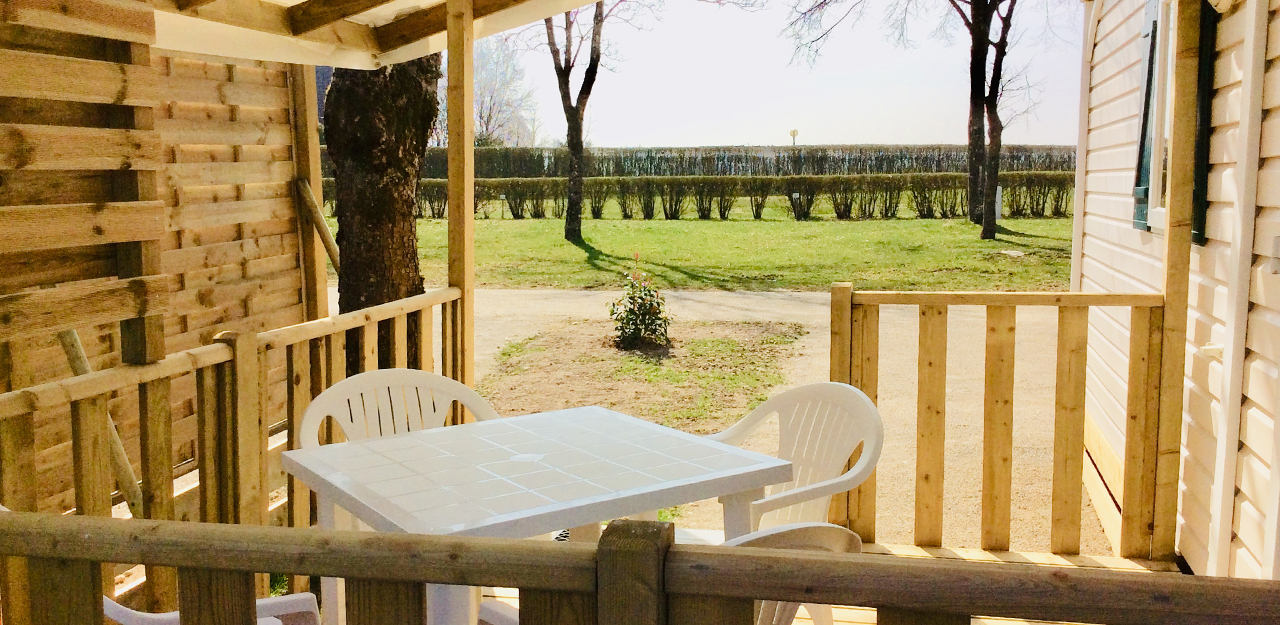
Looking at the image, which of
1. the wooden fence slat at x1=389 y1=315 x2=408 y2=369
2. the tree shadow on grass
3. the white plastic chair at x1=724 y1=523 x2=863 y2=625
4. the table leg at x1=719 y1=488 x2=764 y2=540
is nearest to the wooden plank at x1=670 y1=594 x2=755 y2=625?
the white plastic chair at x1=724 y1=523 x2=863 y2=625

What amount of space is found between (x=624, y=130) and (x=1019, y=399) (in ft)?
48.0

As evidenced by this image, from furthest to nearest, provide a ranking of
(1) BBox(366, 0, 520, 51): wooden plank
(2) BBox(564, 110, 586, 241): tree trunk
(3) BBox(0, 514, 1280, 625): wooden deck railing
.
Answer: (2) BBox(564, 110, 586, 241): tree trunk → (1) BBox(366, 0, 520, 51): wooden plank → (3) BBox(0, 514, 1280, 625): wooden deck railing

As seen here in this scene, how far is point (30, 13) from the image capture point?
2158 millimetres

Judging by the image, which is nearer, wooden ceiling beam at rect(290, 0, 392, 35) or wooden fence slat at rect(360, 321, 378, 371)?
wooden fence slat at rect(360, 321, 378, 371)

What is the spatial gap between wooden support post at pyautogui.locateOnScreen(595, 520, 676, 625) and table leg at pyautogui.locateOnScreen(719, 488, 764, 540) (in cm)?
123

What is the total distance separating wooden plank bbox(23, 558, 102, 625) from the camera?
44.4 inches

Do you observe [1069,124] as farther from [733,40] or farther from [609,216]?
[609,216]

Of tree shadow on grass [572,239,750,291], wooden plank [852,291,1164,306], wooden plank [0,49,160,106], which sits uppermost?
wooden plank [0,49,160,106]

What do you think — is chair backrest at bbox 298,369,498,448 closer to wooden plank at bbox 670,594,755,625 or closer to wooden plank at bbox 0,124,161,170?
wooden plank at bbox 0,124,161,170

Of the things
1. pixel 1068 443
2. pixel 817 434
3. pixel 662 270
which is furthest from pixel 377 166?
pixel 662 270

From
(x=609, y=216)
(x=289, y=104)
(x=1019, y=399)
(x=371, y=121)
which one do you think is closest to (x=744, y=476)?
(x=371, y=121)

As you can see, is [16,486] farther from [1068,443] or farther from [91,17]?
[1068,443]

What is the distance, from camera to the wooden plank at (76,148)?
2.19 meters

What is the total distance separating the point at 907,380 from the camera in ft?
27.0
